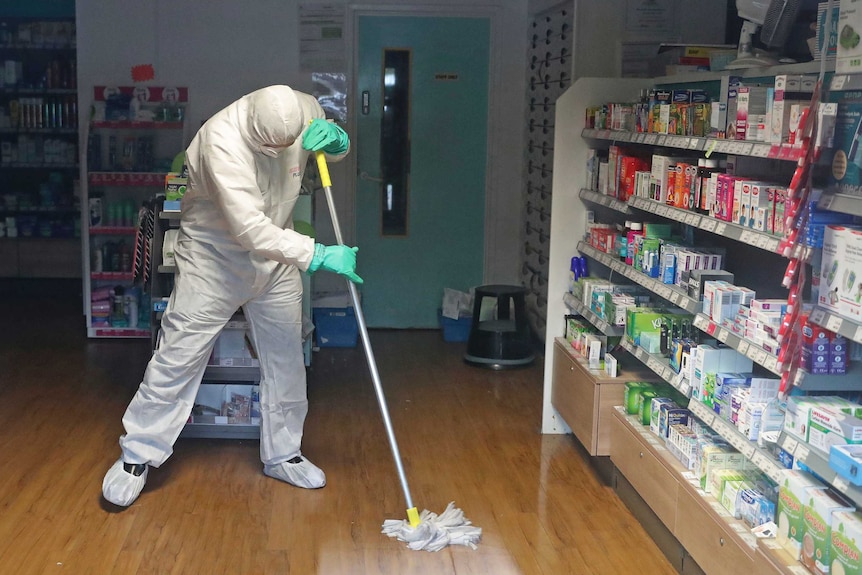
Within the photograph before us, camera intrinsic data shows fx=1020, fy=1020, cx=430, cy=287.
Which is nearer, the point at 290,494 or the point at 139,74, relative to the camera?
the point at 290,494

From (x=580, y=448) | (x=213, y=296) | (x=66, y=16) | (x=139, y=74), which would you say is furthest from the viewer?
(x=66, y=16)

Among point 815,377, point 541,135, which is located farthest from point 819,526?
point 541,135

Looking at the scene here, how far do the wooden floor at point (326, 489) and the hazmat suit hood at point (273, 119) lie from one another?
4.99 feet

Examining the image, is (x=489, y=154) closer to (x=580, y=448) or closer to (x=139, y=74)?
(x=139, y=74)

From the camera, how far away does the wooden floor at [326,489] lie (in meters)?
3.79

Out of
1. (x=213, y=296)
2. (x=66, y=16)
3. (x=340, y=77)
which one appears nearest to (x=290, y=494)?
(x=213, y=296)

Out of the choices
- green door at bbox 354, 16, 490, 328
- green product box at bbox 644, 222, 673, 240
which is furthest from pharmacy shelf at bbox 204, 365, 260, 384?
green door at bbox 354, 16, 490, 328

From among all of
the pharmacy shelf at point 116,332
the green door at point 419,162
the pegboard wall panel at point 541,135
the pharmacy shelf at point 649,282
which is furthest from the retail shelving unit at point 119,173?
the pharmacy shelf at point 649,282

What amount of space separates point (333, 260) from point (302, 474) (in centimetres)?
108

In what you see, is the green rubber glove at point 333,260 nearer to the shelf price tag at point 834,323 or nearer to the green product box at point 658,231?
the green product box at point 658,231

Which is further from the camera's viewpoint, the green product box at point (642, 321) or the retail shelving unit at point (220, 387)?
the retail shelving unit at point (220, 387)

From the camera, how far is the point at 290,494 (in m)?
4.43

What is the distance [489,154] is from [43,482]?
4.21 metres

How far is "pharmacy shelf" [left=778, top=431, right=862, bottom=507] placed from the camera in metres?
2.55
